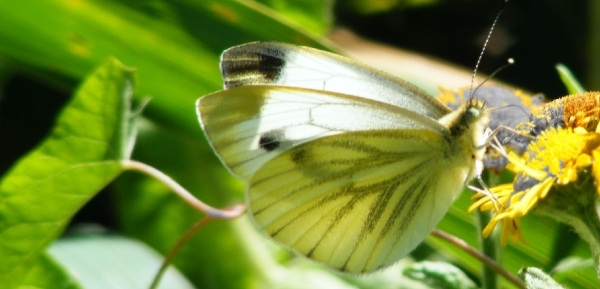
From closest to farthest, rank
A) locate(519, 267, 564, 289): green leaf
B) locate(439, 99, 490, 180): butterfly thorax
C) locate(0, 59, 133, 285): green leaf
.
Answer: locate(519, 267, 564, 289): green leaf → locate(439, 99, 490, 180): butterfly thorax → locate(0, 59, 133, 285): green leaf

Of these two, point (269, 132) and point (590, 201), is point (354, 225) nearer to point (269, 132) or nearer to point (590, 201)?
point (269, 132)

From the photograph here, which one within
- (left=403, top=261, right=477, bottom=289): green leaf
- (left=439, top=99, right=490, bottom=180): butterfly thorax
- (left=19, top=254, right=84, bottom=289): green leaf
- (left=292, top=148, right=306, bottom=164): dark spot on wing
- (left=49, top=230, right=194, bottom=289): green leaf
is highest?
(left=439, top=99, right=490, bottom=180): butterfly thorax

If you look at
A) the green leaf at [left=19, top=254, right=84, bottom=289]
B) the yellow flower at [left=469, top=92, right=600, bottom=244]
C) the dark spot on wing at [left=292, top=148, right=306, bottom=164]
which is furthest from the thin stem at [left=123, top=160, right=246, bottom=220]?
the yellow flower at [left=469, top=92, right=600, bottom=244]

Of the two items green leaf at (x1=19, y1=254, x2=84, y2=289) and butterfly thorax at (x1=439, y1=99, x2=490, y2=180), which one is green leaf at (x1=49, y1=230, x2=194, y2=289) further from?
butterfly thorax at (x1=439, y1=99, x2=490, y2=180)

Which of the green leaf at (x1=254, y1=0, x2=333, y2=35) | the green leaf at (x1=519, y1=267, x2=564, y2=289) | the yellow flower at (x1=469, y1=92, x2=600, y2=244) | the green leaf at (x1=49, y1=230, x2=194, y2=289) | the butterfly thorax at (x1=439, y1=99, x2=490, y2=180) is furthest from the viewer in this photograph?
the green leaf at (x1=254, y1=0, x2=333, y2=35)

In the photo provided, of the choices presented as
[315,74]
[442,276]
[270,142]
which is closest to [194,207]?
[270,142]

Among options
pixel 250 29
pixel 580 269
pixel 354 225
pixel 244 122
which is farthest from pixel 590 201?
pixel 250 29

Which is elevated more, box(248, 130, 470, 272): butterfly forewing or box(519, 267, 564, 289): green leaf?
box(519, 267, 564, 289): green leaf
